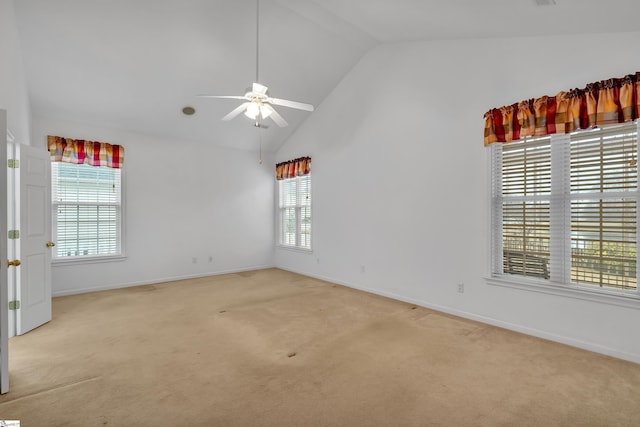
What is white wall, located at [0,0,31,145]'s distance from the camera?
2688 millimetres

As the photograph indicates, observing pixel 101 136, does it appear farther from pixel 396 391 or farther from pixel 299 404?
pixel 396 391

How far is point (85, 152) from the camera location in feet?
16.0

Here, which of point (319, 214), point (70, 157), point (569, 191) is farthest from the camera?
point (319, 214)

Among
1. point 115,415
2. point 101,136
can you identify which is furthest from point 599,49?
point 101,136

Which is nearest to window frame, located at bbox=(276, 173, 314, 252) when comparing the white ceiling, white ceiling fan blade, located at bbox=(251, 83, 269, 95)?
the white ceiling

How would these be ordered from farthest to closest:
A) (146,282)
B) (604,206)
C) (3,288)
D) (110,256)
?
(146,282) → (110,256) → (604,206) → (3,288)

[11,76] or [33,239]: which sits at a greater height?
[11,76]

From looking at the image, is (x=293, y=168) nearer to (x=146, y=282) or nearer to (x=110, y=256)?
A: (x=146, y=282)

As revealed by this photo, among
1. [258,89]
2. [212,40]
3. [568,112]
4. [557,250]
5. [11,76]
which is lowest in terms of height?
[557,250]

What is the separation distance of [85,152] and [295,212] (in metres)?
3.80

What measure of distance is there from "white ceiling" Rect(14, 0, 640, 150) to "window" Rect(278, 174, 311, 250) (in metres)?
1.80

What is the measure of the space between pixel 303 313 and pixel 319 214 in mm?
2379

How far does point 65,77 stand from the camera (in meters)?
4.11

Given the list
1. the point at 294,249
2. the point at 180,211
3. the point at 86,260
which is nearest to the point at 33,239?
the point at 86,260
